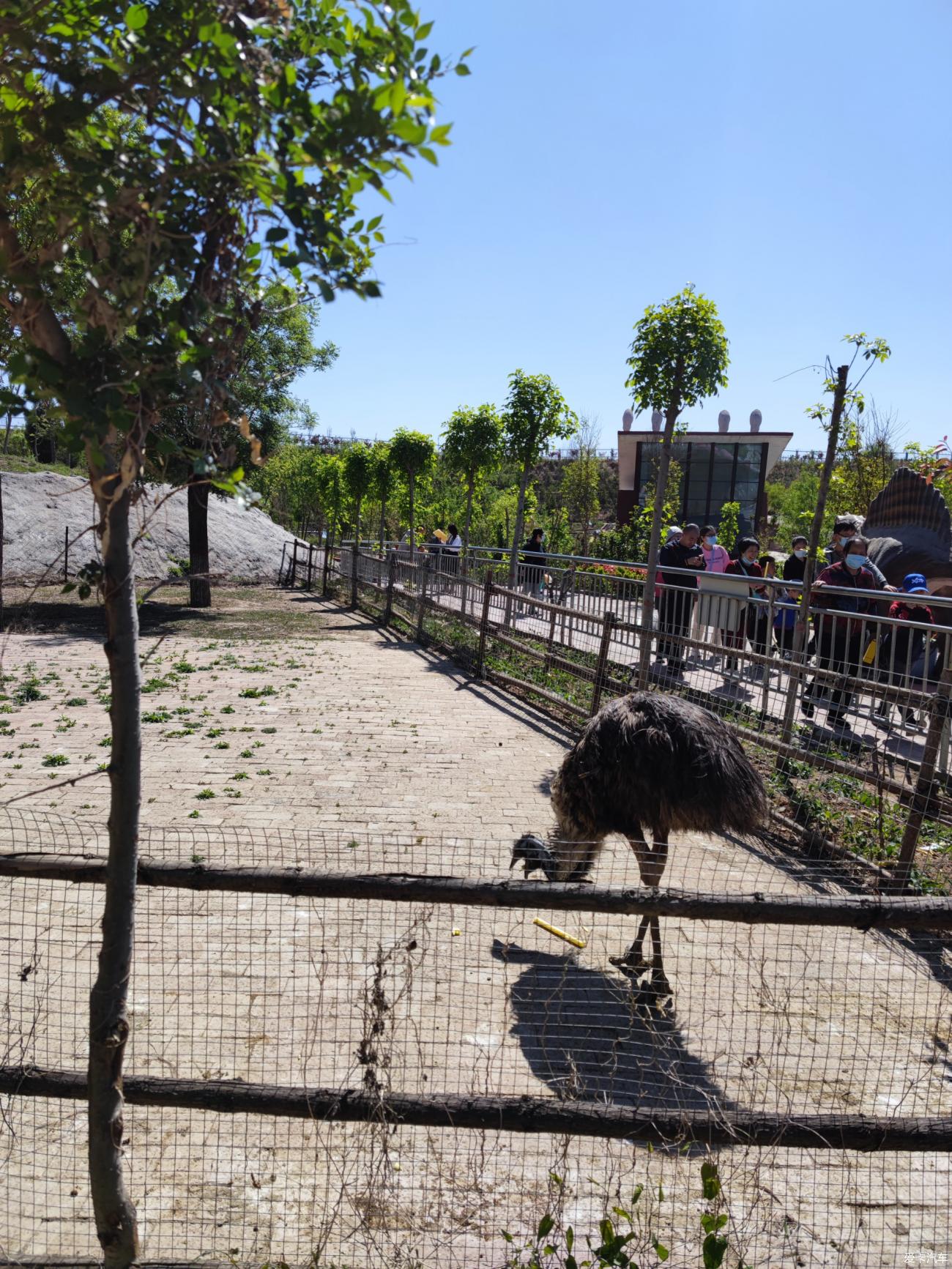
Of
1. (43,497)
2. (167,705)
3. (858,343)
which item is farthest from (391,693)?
(43,497)

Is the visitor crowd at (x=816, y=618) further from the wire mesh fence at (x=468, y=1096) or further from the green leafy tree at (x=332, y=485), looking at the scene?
the green leafy tree at (x=332, y=485)

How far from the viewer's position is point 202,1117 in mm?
3469

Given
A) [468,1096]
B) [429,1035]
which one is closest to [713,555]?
[429,1035]

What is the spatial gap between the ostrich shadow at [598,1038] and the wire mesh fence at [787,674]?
2116 mm

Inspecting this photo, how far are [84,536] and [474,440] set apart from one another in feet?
29.0

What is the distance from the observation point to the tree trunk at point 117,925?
2.20 meters

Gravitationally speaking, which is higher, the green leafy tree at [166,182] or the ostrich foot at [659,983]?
the green leafy tree at [166,182]

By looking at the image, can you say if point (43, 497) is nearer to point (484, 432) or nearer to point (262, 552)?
point (262, 552)

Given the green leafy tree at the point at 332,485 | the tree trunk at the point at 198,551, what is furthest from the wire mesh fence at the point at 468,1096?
the green leafy tree at the point at 332,485

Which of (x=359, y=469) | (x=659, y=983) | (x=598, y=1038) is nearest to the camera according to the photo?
(x=598, y=1038)

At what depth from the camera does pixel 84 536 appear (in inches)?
836

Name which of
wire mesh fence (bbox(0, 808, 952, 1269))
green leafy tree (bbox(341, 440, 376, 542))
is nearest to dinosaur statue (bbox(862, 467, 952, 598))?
wire mesh fence (bbox(0, 808, 952, 1269))

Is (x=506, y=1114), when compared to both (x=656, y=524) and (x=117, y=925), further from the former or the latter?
(x=656, y=524)

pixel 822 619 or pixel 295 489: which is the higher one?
pixel 295 489
